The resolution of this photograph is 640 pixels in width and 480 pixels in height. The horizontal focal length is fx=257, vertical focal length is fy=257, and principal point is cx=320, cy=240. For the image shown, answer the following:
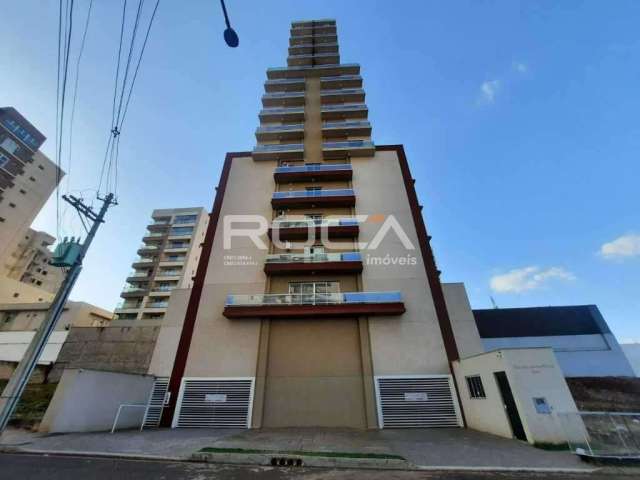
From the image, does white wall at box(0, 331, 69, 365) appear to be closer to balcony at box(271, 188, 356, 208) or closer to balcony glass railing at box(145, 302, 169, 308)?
balcony glass railing at box(145, 302, 169, 308)

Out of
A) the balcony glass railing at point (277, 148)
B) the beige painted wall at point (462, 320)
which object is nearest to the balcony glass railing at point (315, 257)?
the beige painted wall at point (462, 320)

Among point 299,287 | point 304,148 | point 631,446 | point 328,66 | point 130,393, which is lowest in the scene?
point 631,446

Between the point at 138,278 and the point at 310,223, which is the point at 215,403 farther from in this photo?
the point at 138,278

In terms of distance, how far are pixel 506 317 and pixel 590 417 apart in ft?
71.4

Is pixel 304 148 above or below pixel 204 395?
above

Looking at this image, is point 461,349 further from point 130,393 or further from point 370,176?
point 130,393

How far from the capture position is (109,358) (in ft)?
50.1

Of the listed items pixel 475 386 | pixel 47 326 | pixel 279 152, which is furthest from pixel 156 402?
pixel 279 152

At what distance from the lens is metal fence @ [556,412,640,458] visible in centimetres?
580

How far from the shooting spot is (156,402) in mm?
12023

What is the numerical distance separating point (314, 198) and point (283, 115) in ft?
37.5

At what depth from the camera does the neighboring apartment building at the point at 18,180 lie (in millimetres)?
37688

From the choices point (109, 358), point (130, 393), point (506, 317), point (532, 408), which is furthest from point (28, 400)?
point (506, 317)

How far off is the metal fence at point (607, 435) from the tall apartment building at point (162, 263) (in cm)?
4378
